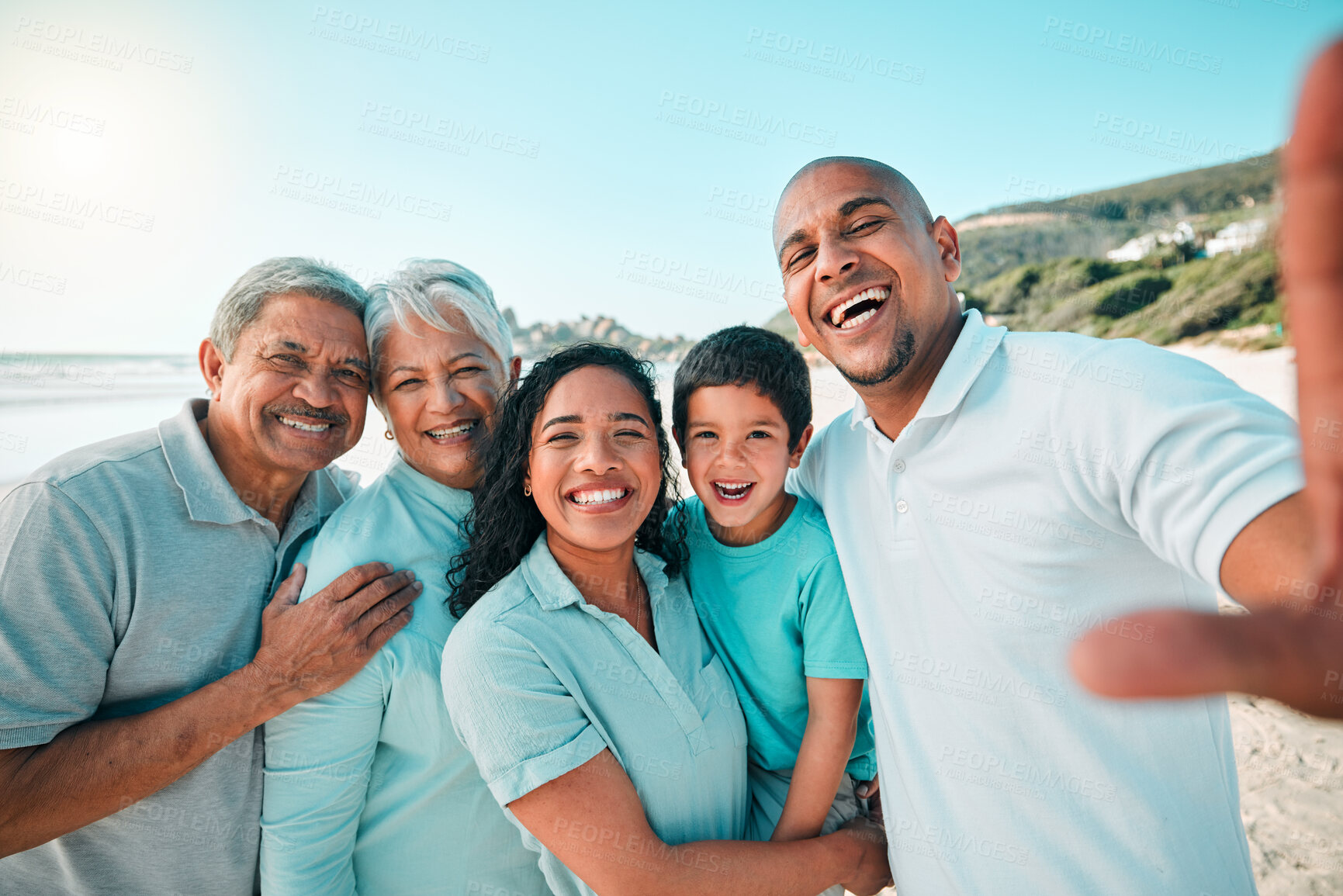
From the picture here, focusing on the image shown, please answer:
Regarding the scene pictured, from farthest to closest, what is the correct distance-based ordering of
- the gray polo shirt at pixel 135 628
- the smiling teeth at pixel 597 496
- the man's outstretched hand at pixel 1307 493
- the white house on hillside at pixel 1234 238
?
1. the white house on hillside at pixel 1234 238
2. the smiling teeth at pixel 597 496
3. the gray polo shirt at pixel 135 628
4. the man's outstretched hand at pixel 1307 493

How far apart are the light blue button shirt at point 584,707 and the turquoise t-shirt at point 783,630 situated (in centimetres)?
15

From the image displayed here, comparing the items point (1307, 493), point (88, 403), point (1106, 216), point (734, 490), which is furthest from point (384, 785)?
point (1106, 216)

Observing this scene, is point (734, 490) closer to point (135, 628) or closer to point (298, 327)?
point (298, 327)

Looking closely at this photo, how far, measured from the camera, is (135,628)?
218 centimetres

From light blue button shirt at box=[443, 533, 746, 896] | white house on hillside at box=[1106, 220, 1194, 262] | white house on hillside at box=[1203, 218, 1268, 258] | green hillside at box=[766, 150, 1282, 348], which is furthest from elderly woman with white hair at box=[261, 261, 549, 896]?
white house on hillside at box=[1106, 220, 1194, 262]

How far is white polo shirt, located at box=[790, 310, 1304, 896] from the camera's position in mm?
1727

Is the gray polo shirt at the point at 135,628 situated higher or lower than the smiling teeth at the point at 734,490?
lower

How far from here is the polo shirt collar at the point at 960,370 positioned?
2021 mm

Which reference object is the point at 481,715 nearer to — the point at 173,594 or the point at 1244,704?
the point at 173,594

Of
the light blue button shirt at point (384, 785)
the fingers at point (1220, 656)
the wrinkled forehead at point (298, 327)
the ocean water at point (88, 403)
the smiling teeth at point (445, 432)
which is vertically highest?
the ocean water at point (88, 403)

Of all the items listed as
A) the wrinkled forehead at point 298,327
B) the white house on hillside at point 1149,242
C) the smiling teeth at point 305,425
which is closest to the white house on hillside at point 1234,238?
the white house on hillside at point 1149,242

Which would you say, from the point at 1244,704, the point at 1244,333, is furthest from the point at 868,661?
the point at 1244,333

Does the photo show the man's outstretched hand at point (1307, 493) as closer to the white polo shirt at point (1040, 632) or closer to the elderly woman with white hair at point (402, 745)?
the white polo shirt at point (1040, 632)

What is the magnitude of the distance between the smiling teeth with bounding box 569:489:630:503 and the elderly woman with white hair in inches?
24.2
